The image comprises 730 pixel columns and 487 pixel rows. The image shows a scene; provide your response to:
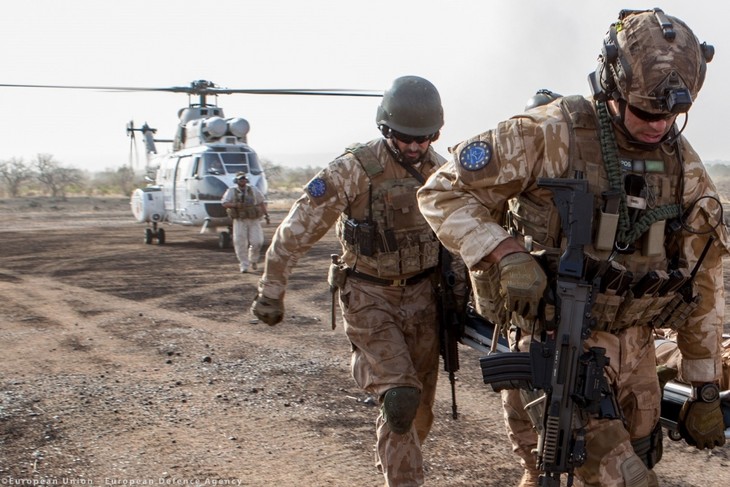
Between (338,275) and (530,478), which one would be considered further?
(338,275)

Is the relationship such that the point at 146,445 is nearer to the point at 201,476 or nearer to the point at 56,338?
the point at 201,476

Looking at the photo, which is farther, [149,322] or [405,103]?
[149,322]

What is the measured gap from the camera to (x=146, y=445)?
4766mm

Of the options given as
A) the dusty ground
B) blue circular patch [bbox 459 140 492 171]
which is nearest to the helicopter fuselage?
the dusty ground

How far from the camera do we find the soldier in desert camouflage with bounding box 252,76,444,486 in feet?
13.5

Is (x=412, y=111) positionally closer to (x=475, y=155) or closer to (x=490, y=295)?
(x=475, y=155)

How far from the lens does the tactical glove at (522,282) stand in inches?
105

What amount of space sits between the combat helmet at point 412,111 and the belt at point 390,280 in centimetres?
75

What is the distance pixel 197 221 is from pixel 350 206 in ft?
44.1

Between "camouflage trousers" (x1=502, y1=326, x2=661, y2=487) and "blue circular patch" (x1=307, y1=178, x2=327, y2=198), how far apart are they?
59.9 inches

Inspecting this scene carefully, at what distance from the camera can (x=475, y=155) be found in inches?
114

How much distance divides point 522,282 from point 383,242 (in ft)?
5.04

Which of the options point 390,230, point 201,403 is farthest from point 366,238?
point 201,403

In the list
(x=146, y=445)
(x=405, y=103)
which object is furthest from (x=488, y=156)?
(x=146, y=445)
